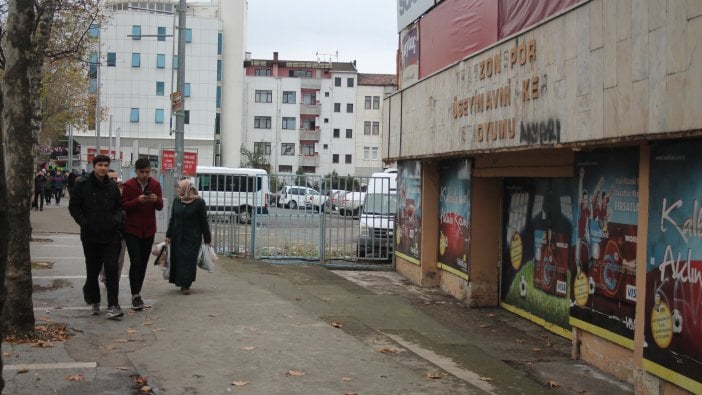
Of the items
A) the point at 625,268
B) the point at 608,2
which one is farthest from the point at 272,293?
the point at 608,2

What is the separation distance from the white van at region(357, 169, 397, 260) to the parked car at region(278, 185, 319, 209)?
1.38 m

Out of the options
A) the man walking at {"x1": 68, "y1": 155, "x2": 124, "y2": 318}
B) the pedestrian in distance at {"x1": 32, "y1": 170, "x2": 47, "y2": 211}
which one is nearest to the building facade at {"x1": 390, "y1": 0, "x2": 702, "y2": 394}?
the man walking at {"x1": 68, "y1": 155, "x2": 124, "y2": 318}

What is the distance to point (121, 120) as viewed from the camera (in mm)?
64875

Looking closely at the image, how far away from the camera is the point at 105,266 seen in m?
8.20

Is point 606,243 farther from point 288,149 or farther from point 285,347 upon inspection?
point 288,149

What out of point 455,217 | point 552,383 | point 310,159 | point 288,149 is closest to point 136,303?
point 552,383

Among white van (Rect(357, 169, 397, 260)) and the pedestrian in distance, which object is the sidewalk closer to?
white van (Rect(357, 169, 397, 260))

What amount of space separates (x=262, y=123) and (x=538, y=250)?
70.1 m

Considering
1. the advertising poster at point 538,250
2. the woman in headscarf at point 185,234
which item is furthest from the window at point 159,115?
the advertising poster at point 538,250

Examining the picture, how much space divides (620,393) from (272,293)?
5.38 m

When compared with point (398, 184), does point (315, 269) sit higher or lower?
lower

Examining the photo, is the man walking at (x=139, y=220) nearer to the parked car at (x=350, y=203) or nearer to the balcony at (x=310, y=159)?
the parked car at (x=350, y=203)

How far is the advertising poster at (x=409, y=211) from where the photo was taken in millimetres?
14148

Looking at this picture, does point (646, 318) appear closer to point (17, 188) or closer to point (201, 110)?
point (17, 188)
